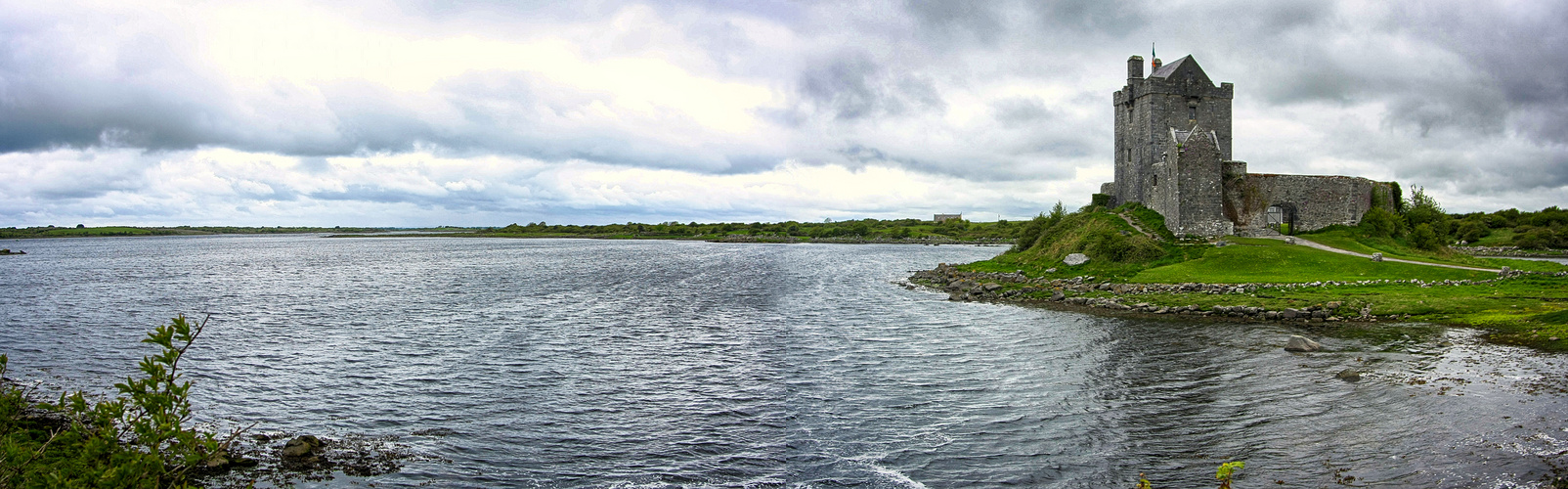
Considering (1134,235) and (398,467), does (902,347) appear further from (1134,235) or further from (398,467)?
(1134,235)

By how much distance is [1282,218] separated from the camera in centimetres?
5247

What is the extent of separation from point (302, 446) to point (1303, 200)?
5762 cm

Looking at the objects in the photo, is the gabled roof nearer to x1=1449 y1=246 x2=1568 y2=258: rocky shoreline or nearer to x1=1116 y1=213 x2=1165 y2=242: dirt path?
x1=1116 y1=213 x2=1165 y2=242: dirt path

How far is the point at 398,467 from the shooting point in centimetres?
1616

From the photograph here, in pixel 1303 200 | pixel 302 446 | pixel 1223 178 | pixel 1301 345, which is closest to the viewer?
pixel 302 446

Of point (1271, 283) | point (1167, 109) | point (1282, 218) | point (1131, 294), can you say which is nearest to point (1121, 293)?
point (1131, 294)

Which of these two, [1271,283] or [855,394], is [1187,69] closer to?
[1271,283]

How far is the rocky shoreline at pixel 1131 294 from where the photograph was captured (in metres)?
32.2

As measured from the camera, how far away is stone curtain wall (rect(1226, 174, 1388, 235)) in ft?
170

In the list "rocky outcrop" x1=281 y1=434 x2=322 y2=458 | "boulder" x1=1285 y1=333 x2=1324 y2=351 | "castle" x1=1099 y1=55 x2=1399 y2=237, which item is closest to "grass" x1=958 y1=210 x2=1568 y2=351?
"castle" x1=1099 y1=55 x2=1399 y2=237

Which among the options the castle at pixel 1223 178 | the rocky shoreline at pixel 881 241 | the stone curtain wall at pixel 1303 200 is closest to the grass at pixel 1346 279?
the stone curtain wall at pixel 1303 200

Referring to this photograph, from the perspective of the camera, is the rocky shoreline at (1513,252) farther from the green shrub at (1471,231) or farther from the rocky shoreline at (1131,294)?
the rocky shoreline at (1131,294)

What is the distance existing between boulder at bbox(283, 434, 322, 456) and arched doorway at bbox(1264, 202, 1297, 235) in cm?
5448

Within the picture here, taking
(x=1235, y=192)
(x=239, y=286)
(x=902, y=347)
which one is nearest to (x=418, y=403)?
(x=902, y=347)
